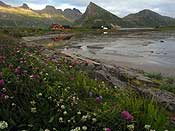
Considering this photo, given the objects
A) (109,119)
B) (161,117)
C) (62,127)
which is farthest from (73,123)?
(161,117)

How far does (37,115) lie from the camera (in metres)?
5.26

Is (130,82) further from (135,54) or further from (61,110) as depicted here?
(135,54)

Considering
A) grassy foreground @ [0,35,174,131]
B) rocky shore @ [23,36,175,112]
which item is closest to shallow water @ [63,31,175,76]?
rocky shore @ [23,36,175,112]

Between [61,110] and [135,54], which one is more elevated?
[61,110]

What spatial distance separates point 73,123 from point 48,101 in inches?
35.3

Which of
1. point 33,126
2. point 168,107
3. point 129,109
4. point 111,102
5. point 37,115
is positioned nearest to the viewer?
point 33,126

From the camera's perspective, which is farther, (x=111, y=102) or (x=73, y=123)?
(x=111, y=102)

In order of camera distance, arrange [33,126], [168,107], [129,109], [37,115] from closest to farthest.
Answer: [33,126] < [37,115] < [129,109] < [168,107]

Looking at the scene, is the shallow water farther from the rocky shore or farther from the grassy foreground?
the grassy foreground

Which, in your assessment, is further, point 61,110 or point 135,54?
point 135,54

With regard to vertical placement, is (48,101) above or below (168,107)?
above

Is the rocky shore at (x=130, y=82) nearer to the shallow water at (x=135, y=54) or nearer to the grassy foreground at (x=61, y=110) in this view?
the grassy foreground at (x=61, y=110)

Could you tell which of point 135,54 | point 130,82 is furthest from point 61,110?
point 135,54

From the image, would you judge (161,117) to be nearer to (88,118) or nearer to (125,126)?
(125,126)
